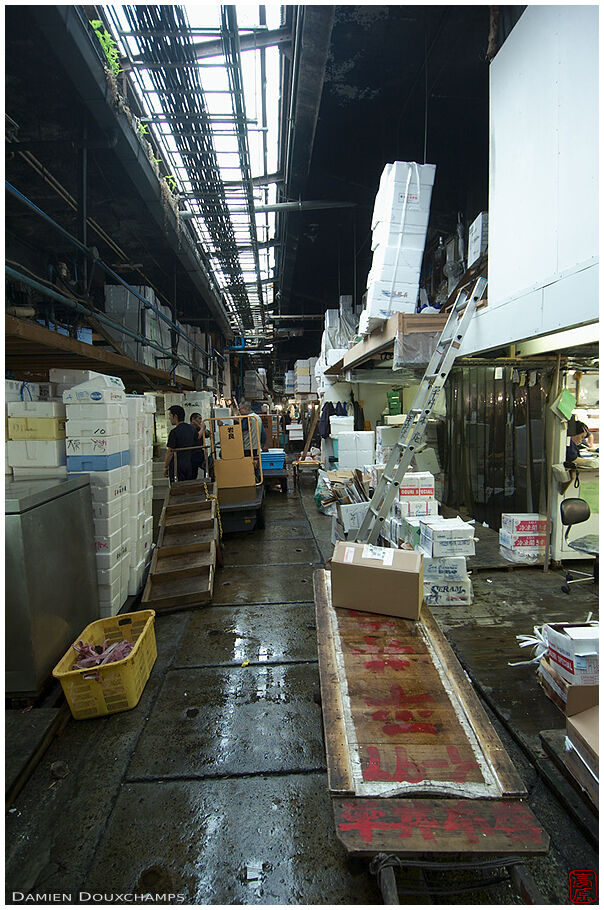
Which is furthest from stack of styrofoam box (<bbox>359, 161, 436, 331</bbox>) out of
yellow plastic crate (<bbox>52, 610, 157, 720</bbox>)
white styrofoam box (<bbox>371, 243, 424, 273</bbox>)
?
yellow plastic crate (<bbox>52, 610, 157, 720</bbox>)

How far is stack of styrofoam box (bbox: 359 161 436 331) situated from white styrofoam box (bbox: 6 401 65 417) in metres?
3.67

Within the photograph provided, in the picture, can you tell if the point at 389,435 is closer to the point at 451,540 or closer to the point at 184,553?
the point at 451,540

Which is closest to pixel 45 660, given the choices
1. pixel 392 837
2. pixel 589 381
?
pixel 392 837

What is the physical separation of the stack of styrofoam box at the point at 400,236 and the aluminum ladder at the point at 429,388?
66 cm

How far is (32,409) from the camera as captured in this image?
4.02 metres

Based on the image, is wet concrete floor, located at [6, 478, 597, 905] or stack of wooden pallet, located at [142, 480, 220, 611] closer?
wet concrete floor, located at [6, 478, 597, 905]

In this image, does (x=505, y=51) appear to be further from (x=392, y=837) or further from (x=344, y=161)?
(x=392, y=837)

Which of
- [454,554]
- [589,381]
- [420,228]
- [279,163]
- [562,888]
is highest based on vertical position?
[279,163]

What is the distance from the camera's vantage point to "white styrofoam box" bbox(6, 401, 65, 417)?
398cm

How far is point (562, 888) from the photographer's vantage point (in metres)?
2.00

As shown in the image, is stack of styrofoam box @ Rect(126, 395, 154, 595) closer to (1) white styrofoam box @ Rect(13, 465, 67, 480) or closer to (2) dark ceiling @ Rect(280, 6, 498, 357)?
(1) white styrofoam box @ Rect(13, 465, 67, 480)

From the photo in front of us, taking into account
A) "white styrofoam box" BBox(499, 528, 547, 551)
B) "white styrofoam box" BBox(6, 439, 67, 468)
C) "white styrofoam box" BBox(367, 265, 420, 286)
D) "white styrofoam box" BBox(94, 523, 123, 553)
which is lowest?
"white styrofoam box" BBox(499, 528, 547, 551)

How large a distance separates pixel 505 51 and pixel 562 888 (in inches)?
225

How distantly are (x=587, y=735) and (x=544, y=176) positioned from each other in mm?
3746
